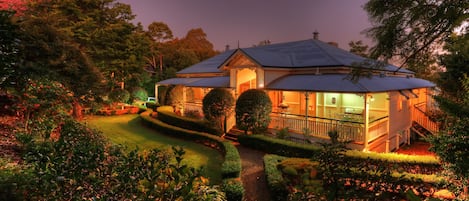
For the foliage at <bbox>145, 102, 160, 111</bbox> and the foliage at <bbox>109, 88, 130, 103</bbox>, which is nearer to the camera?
the foliage at <bbox>109, 88, 130, 103</bbox>

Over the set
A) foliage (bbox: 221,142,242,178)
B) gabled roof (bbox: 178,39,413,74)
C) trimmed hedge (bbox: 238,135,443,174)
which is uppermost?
gabled roof (bbox: 178,39,413,74)

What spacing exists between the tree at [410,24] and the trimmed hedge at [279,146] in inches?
195

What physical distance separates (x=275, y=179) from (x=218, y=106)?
8264 millimetres

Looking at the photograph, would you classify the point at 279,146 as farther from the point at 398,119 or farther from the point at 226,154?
the point at 398,119

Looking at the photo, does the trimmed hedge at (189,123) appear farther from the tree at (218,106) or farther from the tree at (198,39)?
the tree at (198,39)

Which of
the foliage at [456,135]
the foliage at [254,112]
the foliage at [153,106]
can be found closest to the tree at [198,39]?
the foliage at [153,106]

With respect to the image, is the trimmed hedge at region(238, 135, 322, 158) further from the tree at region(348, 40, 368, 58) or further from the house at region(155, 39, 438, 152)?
the tree at region(348, 40, 368, 58)

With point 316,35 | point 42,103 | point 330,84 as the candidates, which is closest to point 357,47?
point 316,35

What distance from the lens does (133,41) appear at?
82.1 ft

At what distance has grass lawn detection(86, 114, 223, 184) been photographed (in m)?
11.2

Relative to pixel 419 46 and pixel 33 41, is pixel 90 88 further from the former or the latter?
pixel 419 46

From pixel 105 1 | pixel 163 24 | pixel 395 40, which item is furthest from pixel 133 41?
pixel 163 24

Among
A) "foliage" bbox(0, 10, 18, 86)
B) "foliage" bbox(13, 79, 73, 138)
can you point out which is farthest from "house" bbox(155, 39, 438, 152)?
"foliage" bbox(0, 10, 18, 86)

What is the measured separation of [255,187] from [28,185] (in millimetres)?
6996
